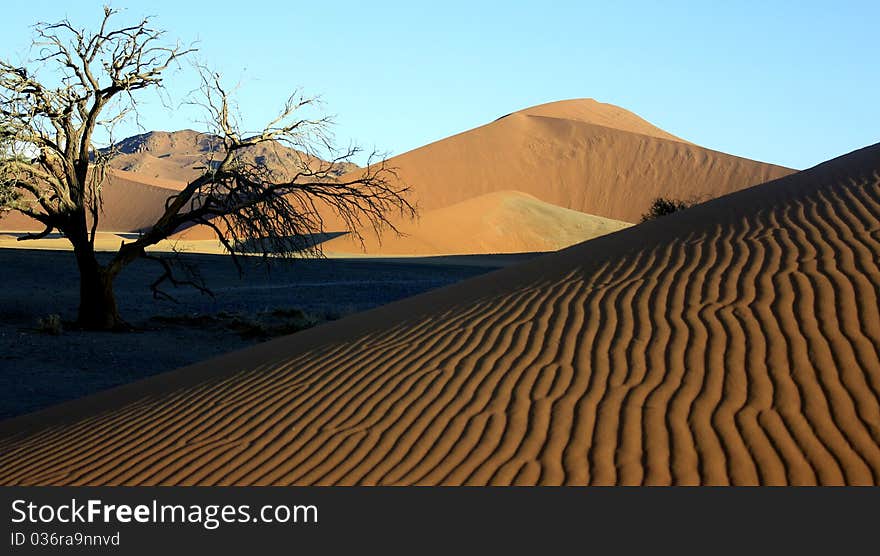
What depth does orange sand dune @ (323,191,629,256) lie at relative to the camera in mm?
52031

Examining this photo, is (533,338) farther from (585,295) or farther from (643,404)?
(643,404)

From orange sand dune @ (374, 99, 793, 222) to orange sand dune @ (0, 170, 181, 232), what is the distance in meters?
33.9

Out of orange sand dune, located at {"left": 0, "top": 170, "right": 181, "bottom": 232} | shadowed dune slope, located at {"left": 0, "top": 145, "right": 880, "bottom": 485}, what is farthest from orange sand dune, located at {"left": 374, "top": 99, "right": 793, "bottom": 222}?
shadowed dune slope, located at {"left": 0, "top": 145, "right": 880, "bottom": 485}

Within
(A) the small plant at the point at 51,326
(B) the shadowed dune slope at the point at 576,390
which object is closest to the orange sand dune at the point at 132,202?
(A) the small plant at the point at 51,326

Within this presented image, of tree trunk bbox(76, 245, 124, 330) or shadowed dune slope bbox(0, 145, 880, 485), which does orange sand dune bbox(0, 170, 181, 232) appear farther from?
→ shadowed dune slope bbox(0, 145, 880, 485)

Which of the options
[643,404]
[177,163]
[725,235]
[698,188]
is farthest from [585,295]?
[177,163]

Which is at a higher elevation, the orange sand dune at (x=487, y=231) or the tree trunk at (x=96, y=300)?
the orange sand dune at (x=487, y=231)

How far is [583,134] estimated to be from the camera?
95.4 m

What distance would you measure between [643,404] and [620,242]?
5.64 m

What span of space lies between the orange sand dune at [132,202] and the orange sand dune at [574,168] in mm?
33934

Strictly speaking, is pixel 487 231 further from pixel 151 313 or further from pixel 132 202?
pixel 132 202

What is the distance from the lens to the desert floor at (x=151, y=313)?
1455cm

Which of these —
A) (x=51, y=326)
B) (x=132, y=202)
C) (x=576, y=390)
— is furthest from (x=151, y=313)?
(x=132, y=202)

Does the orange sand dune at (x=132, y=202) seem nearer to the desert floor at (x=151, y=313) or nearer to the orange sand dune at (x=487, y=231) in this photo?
the orange sand dune at (x=487, y=231)
